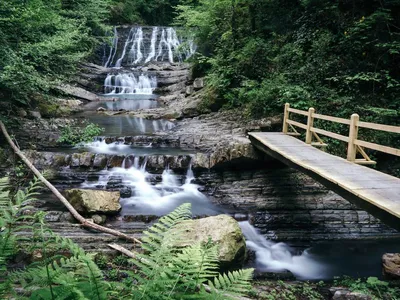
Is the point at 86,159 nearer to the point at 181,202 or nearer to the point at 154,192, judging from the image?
the point at 154,192

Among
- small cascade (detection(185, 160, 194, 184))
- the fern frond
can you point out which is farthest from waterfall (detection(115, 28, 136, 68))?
the fern frond

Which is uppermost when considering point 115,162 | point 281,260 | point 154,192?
point 115,162

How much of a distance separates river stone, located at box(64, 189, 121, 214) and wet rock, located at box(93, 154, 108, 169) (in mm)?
1910

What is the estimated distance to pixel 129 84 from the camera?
76.7 feet

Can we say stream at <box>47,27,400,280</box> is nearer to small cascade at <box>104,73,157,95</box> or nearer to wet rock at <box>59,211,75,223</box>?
wet rock at <box>59,211,75,223</box>

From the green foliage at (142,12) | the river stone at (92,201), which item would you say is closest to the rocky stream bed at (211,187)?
the river stone at (92,201)

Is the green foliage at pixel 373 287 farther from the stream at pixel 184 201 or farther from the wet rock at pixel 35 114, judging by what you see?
the wet rock at pixel 35 114

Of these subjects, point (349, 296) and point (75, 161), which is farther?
point (75, 161)

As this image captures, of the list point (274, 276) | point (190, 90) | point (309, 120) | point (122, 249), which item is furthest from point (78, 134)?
point (190, 90)

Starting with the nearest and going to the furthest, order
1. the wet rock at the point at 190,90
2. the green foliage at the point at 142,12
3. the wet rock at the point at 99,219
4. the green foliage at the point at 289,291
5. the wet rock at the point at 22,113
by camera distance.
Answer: the green foliage at the point at 289,291
the wet rock at the point at 99,219
the wet rock at the point at 22,113
the wet rock at the point at 190,90
the green foliage at the point at 142,12

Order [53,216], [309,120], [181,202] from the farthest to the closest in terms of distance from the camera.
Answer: [181,202]
[309,120]
[53,216]

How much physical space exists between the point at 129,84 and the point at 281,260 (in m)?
19.8

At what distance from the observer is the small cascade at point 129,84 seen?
75.0 feet

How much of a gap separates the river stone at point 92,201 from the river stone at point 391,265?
5.57 metres
